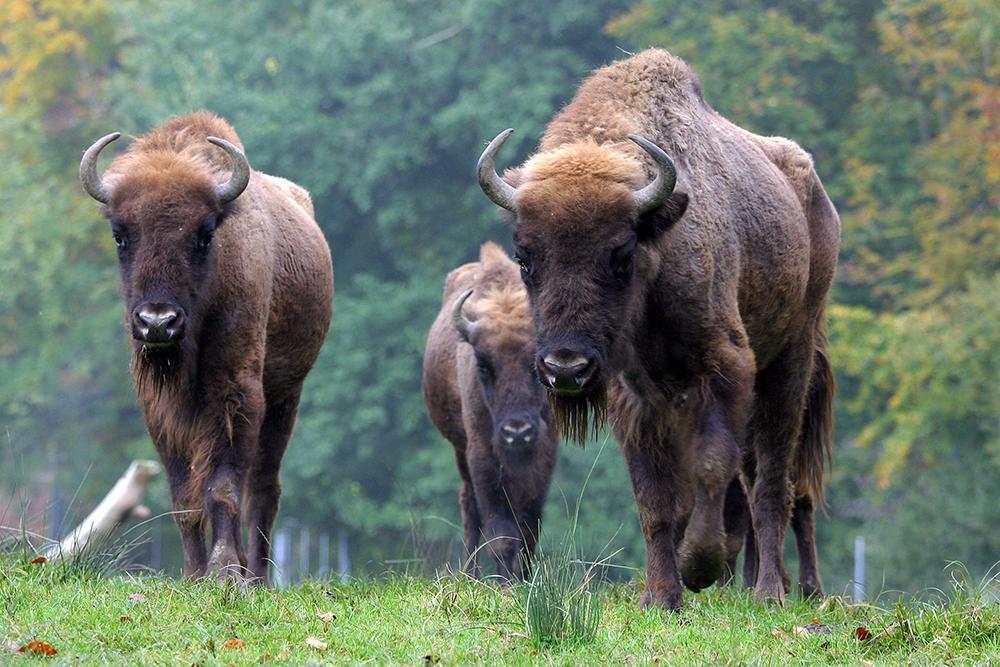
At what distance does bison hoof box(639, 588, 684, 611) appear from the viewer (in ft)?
26.9

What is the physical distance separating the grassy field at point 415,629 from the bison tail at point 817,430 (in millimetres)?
2898

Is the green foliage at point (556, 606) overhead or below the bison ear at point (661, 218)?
below

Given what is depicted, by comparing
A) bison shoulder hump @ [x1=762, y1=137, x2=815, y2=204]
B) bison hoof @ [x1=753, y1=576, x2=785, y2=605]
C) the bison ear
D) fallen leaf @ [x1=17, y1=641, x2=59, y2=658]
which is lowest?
bison hoof @ [x1=753, y1=576, x2=785, y2=605]

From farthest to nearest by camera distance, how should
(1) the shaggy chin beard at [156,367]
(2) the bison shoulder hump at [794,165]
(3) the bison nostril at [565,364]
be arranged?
Answer: (2) the bison shoulder hump at [794,165] < (1) the shaggy chin beard at [156,367] < (3) the bison nostril at [565,364]

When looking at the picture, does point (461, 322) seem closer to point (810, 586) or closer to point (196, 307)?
point (810, 586)

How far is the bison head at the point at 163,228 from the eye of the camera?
862cm

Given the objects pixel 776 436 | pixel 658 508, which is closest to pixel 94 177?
pixel 658 508

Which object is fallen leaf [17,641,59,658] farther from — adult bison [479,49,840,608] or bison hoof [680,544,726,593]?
bison hoof [680,544,726,593]

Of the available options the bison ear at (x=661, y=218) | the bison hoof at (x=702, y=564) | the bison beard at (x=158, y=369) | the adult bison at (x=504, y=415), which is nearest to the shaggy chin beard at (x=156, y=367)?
the bison beard at (x=158, y=369)

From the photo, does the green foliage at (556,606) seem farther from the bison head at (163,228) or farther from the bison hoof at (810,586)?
the bison hoof at (810,586)

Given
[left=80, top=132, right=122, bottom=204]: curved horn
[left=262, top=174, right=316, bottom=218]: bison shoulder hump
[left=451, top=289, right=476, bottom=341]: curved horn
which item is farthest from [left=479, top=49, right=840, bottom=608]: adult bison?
[left=262, top=174, right=316, bottom=218]: bison shoulder hump

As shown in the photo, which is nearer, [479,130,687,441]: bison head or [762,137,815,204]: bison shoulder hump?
[479,130,687,441]: bison head

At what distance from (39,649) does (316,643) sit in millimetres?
1091

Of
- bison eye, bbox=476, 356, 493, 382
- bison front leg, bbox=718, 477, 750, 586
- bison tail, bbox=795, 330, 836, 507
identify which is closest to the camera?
bison front leg, bbox=718, 477, 750, 586
